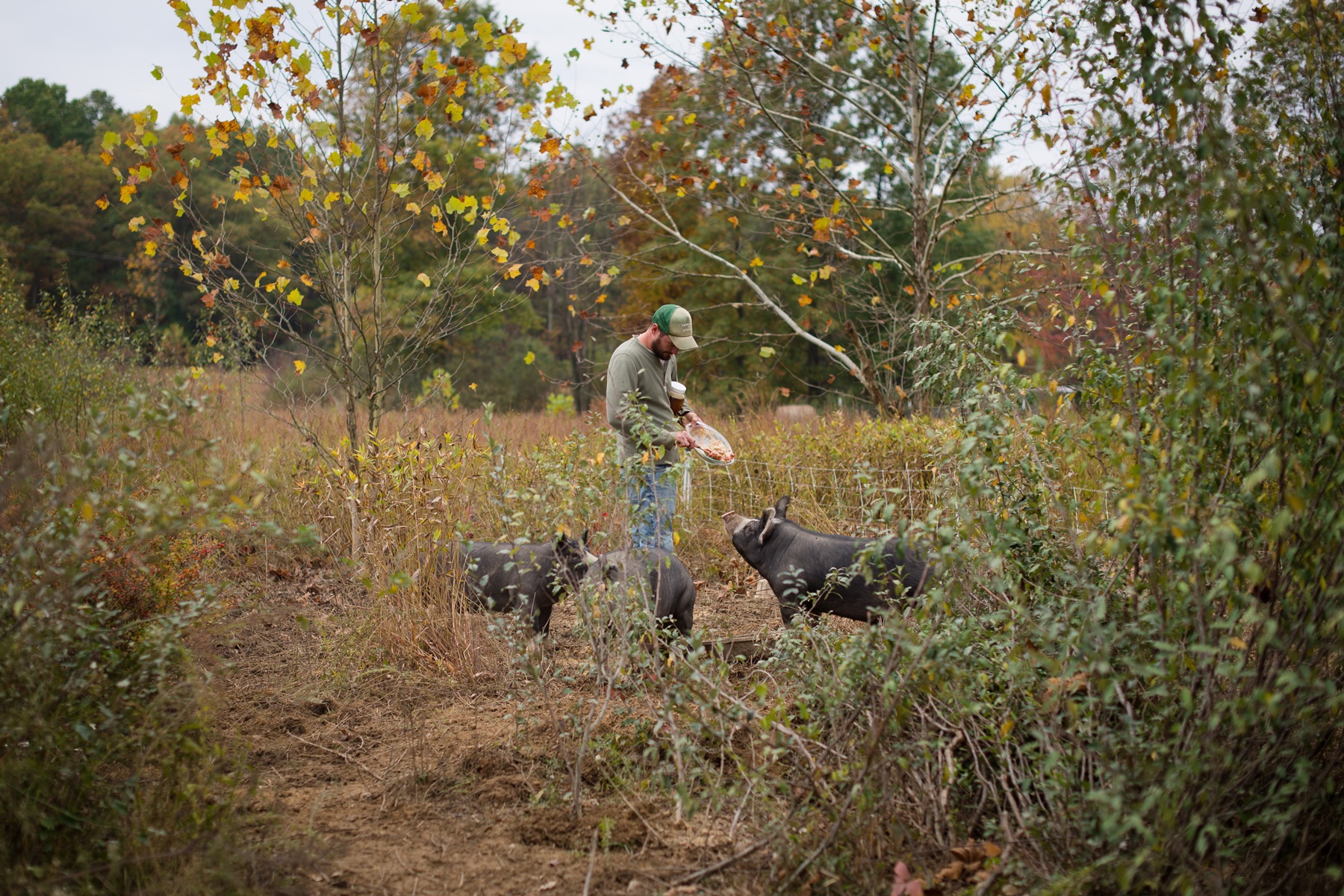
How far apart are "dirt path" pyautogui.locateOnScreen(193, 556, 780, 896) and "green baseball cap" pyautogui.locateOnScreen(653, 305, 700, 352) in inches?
77.0

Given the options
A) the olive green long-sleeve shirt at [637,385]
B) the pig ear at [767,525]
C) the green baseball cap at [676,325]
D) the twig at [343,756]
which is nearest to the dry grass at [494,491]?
the olive green long-sleeve shirt at [637,385]

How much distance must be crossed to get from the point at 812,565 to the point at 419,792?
89.3 inches

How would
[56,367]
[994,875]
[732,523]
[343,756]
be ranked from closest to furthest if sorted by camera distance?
[994,875]
[343,756]
[732,523]
[56,367]

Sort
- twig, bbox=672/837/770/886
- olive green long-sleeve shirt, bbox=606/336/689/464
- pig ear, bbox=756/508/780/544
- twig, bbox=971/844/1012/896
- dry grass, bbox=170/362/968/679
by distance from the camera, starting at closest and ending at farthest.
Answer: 1. twig, bbox=971/844/1012/896
2. twig, bbox=672/837/770/886
3. dry grass, bbox=170/362/968/679
4. pig ear, bbox=756/508/780/544
5. olive green long-sleeve shirt, bbox=606/336/689/464

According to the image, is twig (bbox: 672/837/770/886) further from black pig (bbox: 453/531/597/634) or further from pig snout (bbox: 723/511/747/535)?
pig snout (bbox: 723/511/747/535)

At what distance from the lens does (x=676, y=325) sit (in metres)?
5.59

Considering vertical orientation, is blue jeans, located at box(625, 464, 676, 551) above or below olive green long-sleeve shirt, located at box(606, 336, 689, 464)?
below

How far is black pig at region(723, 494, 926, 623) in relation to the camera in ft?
14.8

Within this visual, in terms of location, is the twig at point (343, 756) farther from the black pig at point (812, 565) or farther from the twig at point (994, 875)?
the twig at point (994, 875)

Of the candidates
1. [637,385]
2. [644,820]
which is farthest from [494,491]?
[644,820]

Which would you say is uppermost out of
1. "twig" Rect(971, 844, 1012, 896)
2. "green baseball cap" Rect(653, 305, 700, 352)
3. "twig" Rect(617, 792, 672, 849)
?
"green baseball cap" Rect(653, 305, 700, 352)

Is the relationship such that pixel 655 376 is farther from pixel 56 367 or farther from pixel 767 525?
pixel 56 367

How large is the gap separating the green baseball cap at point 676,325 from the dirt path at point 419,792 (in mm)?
1956

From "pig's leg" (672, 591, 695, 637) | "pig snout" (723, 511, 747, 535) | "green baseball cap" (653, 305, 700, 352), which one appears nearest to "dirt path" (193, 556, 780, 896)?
"pig's leg" (672, 591, 695, 637)
